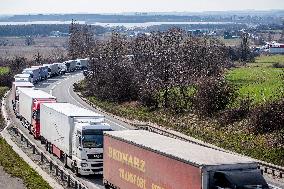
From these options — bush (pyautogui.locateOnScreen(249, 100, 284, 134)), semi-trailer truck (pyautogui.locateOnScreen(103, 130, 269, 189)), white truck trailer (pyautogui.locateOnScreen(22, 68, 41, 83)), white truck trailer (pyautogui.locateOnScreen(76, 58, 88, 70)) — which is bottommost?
white truck trailer (pyautogui.locateOnScreen(76, 58, 88, 70))

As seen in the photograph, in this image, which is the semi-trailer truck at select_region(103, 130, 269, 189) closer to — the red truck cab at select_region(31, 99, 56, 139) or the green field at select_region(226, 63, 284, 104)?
the red truck cab at select_region(31, 99, 56, 139)

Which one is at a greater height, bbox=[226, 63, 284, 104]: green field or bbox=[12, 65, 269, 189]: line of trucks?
bbox=[12, 65, 269, 189]: line of trucks

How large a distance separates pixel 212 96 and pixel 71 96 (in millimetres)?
28523

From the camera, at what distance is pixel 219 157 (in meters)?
21.2

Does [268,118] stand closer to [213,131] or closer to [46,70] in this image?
[213,131]

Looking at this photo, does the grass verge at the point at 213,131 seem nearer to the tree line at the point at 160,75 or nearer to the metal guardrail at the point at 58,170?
the tree line at the point at 160,75

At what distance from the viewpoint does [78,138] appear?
109 feet

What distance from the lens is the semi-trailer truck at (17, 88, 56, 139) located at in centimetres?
4716

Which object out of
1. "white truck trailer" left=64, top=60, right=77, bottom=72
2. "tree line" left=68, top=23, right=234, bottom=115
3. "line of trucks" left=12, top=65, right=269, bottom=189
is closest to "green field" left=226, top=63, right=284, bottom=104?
"tree line" left=68, top=23, right=234, bottom=115

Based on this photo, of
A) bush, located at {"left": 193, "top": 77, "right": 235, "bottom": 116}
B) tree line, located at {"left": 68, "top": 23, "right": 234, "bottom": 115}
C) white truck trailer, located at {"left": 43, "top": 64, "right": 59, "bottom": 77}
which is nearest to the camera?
bush, located at {"left": 193, "top": 77, "right": 235, "bottom": 116}

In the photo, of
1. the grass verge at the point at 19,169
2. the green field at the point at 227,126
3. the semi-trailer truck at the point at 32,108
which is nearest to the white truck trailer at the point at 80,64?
the green field at the point at 227,126

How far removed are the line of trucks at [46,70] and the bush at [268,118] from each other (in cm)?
3939

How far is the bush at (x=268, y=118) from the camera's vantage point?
48.0 metres

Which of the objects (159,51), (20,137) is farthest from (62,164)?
(159,51)
